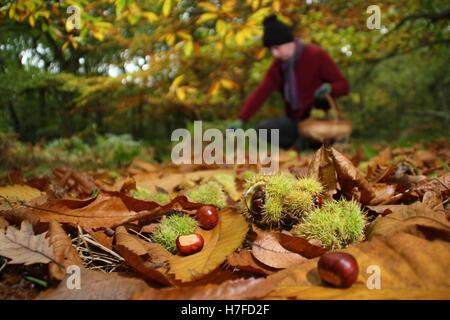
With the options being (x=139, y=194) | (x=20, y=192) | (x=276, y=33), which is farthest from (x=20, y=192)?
(x=276, y=33)

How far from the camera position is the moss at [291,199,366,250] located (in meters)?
0.88

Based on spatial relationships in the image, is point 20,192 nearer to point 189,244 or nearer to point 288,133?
point 189,244

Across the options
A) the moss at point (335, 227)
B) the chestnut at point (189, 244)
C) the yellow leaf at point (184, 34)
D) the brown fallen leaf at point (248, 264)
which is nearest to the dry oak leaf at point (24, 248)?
the chestnut at point (189, 244)

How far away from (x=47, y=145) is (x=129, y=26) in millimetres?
1317

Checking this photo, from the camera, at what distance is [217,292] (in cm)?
66

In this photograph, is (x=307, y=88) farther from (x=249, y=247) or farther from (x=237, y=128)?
(x=249, y=247)

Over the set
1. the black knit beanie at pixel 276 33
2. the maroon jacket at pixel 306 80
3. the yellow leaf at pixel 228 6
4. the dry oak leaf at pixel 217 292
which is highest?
the black knit beanie at pixel 276 33

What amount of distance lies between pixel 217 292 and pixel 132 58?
7.81 ft

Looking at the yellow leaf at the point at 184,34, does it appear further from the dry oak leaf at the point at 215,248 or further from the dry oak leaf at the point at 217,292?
the dry oak leaf at the point at 217,292

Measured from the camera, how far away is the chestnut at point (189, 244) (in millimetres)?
944

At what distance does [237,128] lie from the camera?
4.89 meters

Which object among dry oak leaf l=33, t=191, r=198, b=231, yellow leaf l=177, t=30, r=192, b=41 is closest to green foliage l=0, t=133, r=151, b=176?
dry oak leaf l=33, t=191, r=198, b=231

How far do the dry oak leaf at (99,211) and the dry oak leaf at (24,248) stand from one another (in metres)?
0.23
